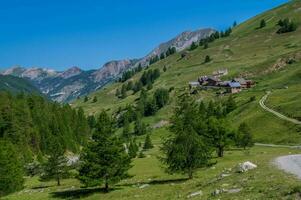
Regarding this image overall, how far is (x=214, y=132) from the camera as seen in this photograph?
95.1 metres

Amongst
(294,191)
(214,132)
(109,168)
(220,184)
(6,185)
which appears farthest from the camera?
(214,132)

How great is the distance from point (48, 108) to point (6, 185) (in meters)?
109

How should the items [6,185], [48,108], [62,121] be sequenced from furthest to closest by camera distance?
[48,108]
[62,121]
[6,185]

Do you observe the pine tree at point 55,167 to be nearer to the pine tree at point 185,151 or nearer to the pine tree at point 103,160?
the pine tree at point 103,160

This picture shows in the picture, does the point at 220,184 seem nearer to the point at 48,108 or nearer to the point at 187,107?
the point at 187,107

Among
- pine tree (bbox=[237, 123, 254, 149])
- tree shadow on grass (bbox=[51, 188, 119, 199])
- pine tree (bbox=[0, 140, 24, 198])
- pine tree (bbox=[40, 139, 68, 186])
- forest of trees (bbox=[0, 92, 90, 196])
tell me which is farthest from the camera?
forest of trees (bbox=[0, 92, 90, 196])

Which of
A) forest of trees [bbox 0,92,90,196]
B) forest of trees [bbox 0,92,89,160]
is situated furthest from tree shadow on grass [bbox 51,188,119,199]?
forest of trees [bbox 0,92,89,160]

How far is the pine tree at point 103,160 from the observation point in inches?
2313

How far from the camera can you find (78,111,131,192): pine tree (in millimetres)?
58750

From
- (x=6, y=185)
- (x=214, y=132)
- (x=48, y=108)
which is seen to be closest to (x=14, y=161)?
(x=6, y=185)

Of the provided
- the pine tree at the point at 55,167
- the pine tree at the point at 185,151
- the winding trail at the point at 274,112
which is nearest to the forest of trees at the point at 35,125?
the pine tree at the point at 55,167

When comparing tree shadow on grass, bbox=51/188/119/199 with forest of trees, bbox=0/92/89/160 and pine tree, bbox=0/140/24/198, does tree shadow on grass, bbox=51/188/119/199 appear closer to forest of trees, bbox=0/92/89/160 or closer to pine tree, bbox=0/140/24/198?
pine tree, bbox=0/140/24/198

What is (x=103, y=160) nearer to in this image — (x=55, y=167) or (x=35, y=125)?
(x=55, y=167)

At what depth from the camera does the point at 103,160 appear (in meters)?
59.4
